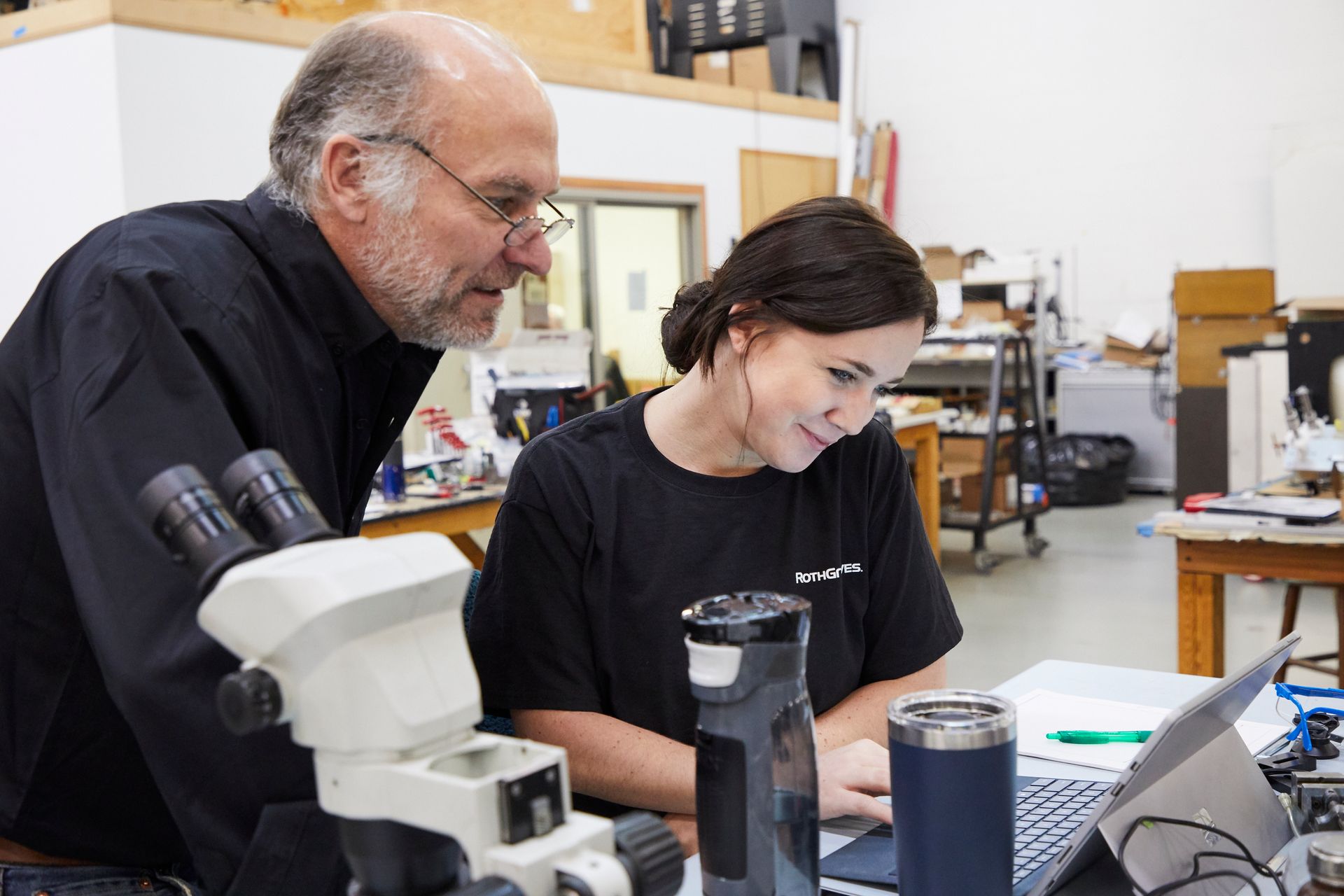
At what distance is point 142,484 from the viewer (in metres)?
0.81

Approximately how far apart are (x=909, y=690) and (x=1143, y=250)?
23.1ft

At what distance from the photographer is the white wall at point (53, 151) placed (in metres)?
4.06

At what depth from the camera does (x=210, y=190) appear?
14.4ft

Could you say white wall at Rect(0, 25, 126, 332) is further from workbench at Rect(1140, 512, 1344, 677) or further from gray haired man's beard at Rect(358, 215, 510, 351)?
workbench at Rect(1140, 512, 1344, 677)

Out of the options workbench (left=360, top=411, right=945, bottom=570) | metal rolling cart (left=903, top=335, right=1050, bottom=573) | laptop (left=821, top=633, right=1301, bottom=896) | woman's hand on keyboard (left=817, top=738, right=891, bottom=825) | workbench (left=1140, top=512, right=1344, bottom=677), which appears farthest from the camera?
metal rolling cart (left=903, top=335, right=1050, bottom=573)

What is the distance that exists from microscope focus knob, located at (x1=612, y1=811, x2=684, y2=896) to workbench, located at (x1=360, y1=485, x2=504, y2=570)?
113 inches

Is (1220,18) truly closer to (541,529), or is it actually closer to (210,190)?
(210,190)

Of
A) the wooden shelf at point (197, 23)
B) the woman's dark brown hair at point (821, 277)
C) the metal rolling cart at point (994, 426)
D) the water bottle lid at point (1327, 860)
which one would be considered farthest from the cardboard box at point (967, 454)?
the water bottle lid at point (1327, 860)

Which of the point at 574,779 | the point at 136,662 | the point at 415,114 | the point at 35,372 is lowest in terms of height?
the point at 574,779

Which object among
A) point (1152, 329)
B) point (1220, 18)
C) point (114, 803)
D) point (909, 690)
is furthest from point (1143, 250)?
point (114, 803)

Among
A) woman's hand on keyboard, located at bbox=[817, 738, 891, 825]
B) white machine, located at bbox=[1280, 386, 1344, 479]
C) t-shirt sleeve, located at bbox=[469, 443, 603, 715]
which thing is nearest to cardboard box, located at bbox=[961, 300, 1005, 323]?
white machine, located at bbox=[1280, 386, 1344, 479]

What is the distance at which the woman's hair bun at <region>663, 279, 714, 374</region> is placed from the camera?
149cm

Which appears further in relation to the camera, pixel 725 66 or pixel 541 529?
pixel 725 66

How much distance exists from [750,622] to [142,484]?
41 cm
